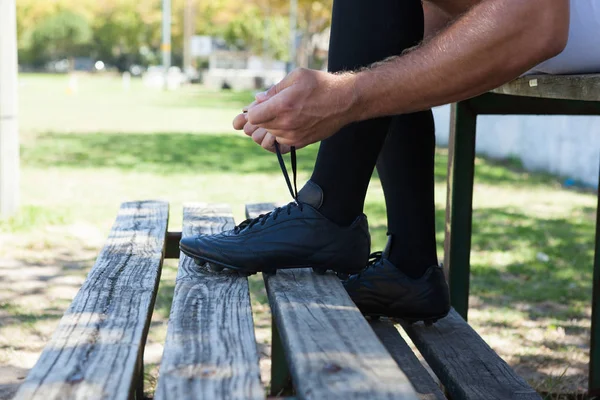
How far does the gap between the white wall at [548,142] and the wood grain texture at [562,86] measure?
6.31m

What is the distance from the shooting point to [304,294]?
152 cm

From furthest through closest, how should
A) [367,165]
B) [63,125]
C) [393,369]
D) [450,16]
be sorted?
[63,125] < [450,16] < [367,165] < [393,369]

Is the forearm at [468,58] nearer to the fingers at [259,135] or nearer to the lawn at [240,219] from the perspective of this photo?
the fingers at [259,135]

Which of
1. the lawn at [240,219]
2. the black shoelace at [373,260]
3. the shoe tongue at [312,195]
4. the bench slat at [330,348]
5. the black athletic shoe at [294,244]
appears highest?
the shoe tongue at [312,195]

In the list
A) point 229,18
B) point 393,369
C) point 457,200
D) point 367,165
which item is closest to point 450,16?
point 367,165

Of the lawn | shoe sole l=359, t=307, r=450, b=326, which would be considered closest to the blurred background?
the lawn

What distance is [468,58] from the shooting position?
57.1 inches

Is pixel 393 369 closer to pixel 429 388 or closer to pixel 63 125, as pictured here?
pixel 429 388

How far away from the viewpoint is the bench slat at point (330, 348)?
1013 mm

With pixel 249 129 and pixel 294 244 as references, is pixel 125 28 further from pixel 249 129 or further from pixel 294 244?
pixel 294 244

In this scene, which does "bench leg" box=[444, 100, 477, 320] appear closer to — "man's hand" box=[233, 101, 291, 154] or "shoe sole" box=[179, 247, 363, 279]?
"shoe sole" box=[179, 247, 363, 279]

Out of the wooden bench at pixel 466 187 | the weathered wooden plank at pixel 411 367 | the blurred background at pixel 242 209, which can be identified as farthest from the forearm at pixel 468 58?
the blurred background at pixel 242 209

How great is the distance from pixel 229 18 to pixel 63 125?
47.9 m

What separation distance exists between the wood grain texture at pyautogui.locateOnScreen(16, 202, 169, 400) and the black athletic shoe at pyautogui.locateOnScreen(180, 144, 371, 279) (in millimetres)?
130
